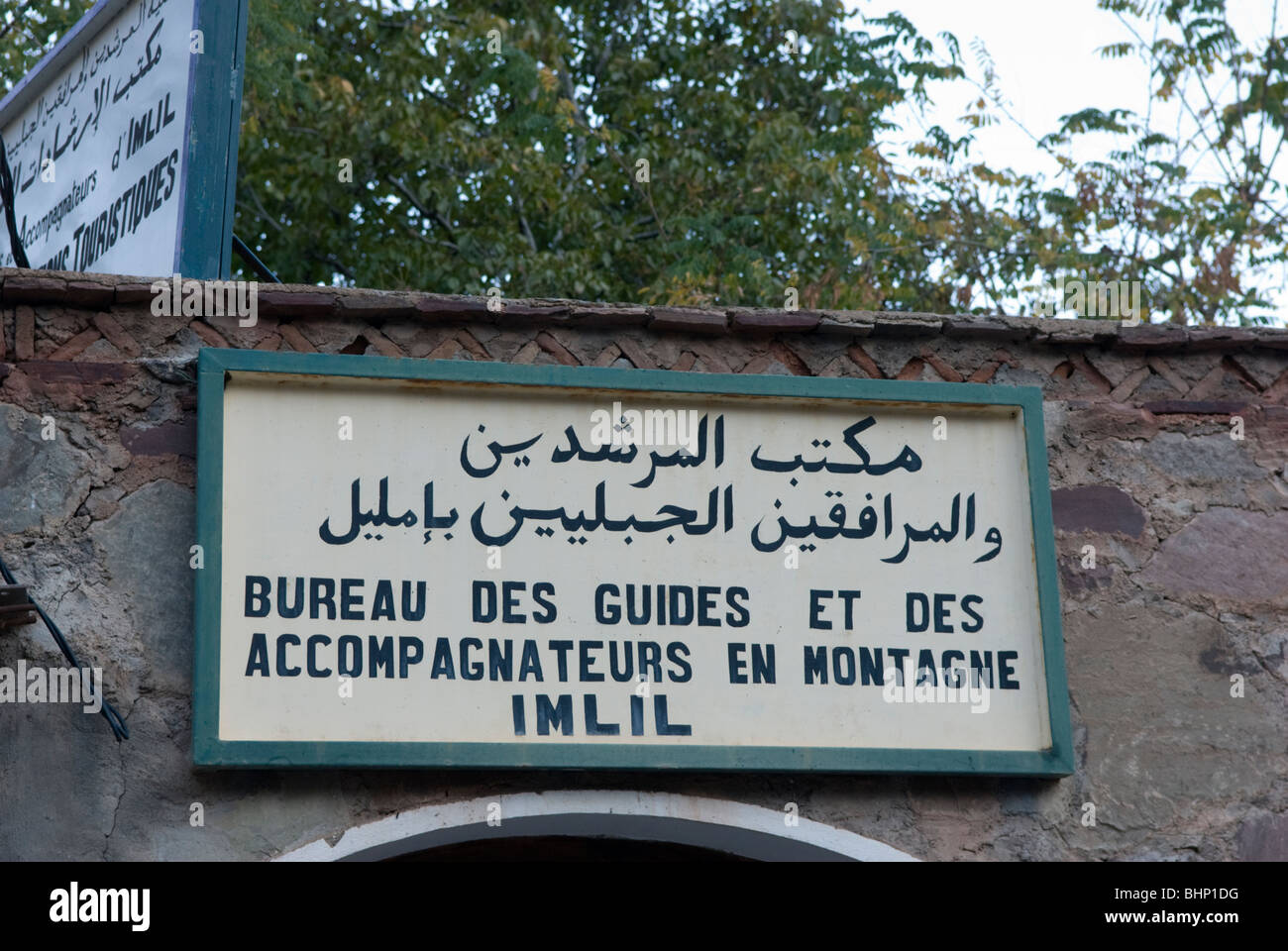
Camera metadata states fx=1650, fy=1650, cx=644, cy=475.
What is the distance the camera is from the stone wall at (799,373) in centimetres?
358

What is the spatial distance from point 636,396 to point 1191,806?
1656 millimetres

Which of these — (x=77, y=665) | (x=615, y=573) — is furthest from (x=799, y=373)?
(x=77, y=665)

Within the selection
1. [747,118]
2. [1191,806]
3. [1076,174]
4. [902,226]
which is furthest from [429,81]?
[1191,806]

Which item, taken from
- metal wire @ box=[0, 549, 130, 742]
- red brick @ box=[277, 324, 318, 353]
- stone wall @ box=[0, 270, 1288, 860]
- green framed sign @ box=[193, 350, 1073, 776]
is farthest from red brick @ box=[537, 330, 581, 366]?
metal wire @ box=[0, 549, 130, 742]

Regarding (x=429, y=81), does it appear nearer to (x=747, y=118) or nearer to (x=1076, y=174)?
(x=747, y=118)

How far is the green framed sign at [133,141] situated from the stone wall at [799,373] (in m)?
0.75

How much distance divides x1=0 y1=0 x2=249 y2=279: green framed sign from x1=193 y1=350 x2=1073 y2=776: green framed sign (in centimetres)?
94

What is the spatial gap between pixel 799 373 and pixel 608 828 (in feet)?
4.04

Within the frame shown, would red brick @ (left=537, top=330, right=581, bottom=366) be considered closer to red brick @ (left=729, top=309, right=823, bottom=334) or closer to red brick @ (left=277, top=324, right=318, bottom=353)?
red brick @ (left=729, top=309, right=823, bottom=334)

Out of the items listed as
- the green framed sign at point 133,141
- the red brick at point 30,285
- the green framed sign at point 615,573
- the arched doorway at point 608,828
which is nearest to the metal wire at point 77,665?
the green framed sign at point 615,573

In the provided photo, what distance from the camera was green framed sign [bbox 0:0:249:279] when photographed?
4570mm

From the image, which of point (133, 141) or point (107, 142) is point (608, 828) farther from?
point (107, 142)

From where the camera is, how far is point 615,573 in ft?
12.6

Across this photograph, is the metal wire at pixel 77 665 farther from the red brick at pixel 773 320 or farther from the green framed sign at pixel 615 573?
the red brick at pixel 773 320
